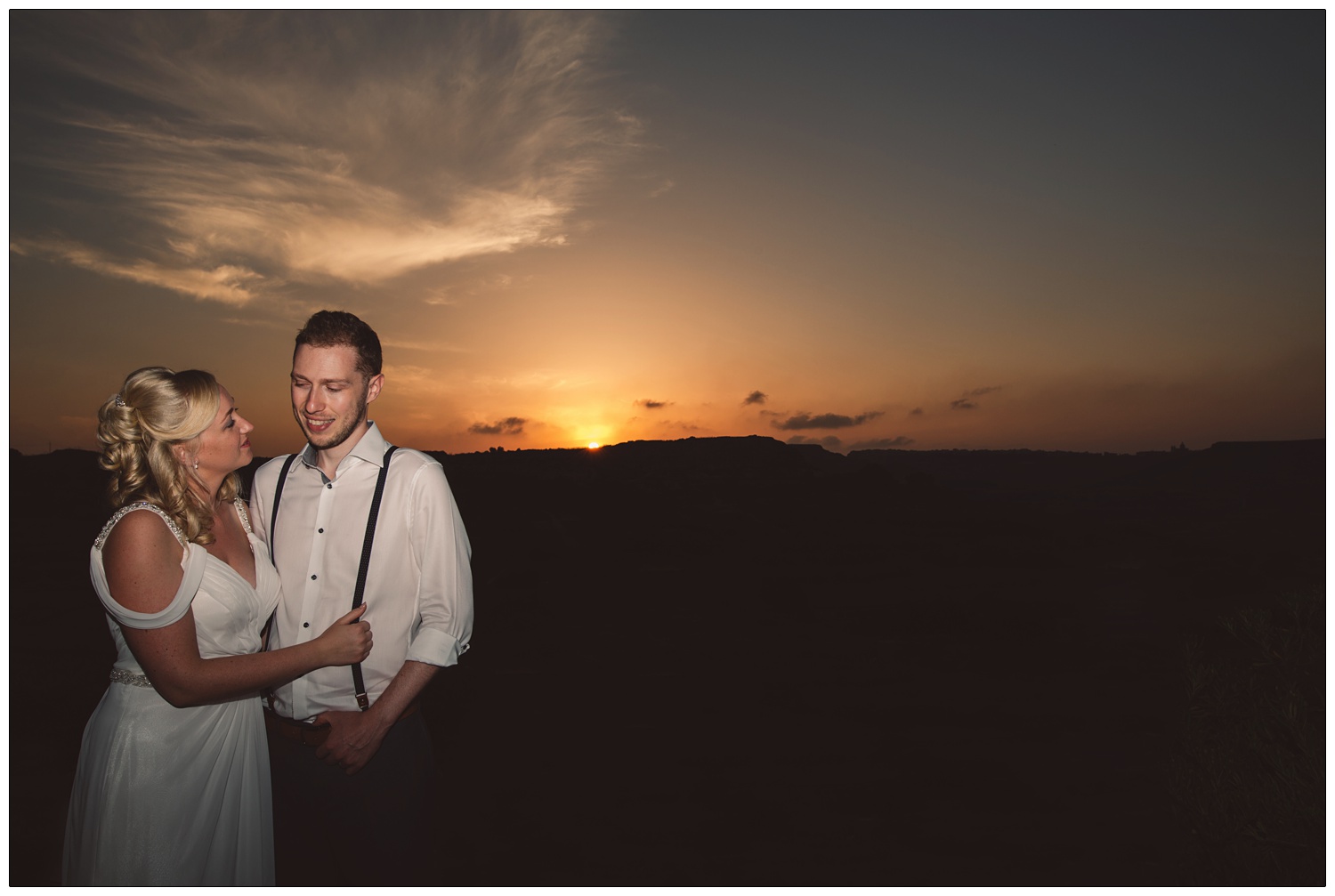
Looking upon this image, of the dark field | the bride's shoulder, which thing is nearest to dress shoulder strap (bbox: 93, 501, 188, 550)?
the bride's shoulder

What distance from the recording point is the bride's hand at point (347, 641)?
2.21 metres

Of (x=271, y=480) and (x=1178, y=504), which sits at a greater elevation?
(x=271, y=480)

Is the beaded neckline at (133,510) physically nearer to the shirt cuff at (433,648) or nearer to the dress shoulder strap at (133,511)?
the dress shoulder strap at (133,511)

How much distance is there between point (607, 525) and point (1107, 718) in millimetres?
21489

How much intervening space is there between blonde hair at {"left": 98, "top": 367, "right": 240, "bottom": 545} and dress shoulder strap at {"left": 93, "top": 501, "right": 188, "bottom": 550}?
18 millimetres

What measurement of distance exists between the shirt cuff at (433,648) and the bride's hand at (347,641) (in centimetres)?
16

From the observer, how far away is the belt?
2.35 meters

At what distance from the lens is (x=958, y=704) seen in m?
10.2

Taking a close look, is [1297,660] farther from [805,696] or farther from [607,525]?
[607,525]

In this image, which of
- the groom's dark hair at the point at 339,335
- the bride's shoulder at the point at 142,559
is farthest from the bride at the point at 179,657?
the groom's dark hair at the point at 339,335

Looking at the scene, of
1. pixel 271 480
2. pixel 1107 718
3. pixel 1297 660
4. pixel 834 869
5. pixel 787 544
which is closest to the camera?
pixel 271 480

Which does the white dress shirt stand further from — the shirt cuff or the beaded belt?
the beaded belt

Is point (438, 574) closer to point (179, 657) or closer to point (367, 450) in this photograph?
point (367, 450)

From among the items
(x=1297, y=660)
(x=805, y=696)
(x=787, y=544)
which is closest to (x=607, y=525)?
(x=787, y=544)
